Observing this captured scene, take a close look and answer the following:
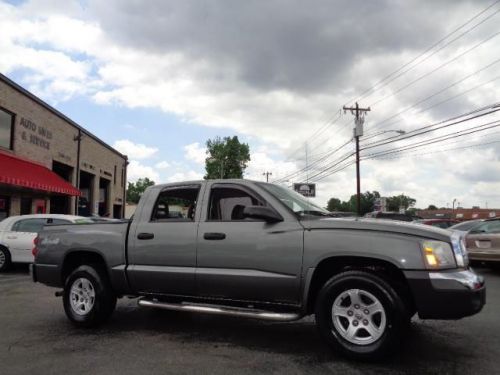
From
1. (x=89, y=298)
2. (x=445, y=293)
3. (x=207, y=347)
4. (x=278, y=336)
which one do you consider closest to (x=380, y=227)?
(x=445, y=293)

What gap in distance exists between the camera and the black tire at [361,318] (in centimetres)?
425

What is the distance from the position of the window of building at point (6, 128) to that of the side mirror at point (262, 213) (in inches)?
655

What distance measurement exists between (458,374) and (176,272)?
2999mm

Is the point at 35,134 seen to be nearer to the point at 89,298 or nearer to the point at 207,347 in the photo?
the point at 89,298

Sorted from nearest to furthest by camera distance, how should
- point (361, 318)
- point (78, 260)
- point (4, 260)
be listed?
1. point (361, 318)
2. point (78, 260)
3. point (4, 260)

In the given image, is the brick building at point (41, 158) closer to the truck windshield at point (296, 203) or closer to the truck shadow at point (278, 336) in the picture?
the truck shadow at point (278, 336)

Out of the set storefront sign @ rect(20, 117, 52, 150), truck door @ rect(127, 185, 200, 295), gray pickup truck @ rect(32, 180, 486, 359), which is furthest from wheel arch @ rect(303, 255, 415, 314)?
storefront sign @ rect(20, 117, 52, 150)

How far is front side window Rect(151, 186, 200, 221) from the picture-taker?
5.76 m

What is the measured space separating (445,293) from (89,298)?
4211 millimetres

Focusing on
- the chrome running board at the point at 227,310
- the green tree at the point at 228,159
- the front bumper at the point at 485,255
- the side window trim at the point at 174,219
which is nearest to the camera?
the chrome running board at the point at 227,310

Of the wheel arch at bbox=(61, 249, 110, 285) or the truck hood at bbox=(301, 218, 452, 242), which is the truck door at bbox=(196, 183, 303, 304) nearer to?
the truck hood at bbox=(301, 218, 452, 242)

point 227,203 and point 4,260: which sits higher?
point 227,203

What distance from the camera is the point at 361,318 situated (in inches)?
175

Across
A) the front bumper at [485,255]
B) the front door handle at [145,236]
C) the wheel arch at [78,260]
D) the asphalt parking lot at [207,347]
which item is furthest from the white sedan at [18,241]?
the front bumper at [485,255]
